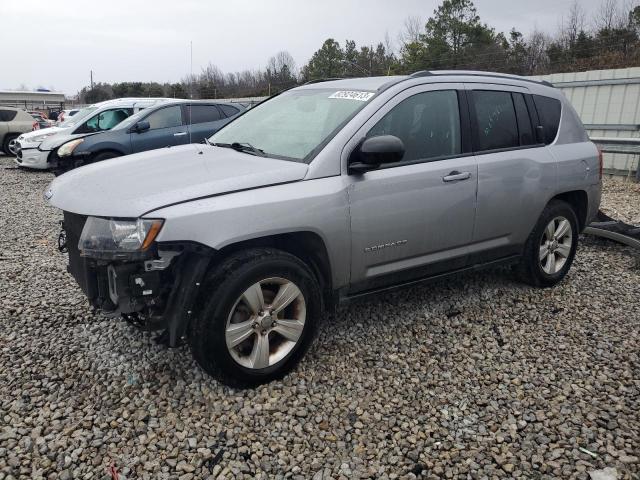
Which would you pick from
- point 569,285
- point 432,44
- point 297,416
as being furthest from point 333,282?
point 432,44

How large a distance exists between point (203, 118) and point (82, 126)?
372 cm

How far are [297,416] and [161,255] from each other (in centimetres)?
115

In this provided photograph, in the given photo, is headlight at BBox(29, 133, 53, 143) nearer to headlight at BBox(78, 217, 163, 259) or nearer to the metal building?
headlight at BBox(78, 217, 163, 259)

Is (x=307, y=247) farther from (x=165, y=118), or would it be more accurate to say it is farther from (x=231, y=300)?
(x=165, y=118)

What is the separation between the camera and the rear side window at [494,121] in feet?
12.9

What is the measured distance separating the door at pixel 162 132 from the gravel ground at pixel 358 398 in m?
5.69

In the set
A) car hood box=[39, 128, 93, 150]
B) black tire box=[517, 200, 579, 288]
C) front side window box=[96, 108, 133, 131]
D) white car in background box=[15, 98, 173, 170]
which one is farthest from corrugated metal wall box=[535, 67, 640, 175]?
car hood box=[39, 128, 93, 150]

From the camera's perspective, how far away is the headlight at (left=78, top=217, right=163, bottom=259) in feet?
8.45

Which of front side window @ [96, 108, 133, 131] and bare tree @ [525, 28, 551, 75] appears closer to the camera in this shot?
front side window @ [96, 108, 133, 131]

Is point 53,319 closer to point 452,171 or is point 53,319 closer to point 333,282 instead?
point 333,282

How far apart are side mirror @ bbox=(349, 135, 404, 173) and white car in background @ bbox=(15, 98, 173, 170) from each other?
10.1 metres

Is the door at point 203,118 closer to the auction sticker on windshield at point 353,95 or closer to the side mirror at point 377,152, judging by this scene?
the auction sticker on windshield at point 353,95

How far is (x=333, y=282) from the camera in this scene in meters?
3.25

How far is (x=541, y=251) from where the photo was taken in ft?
14.9
